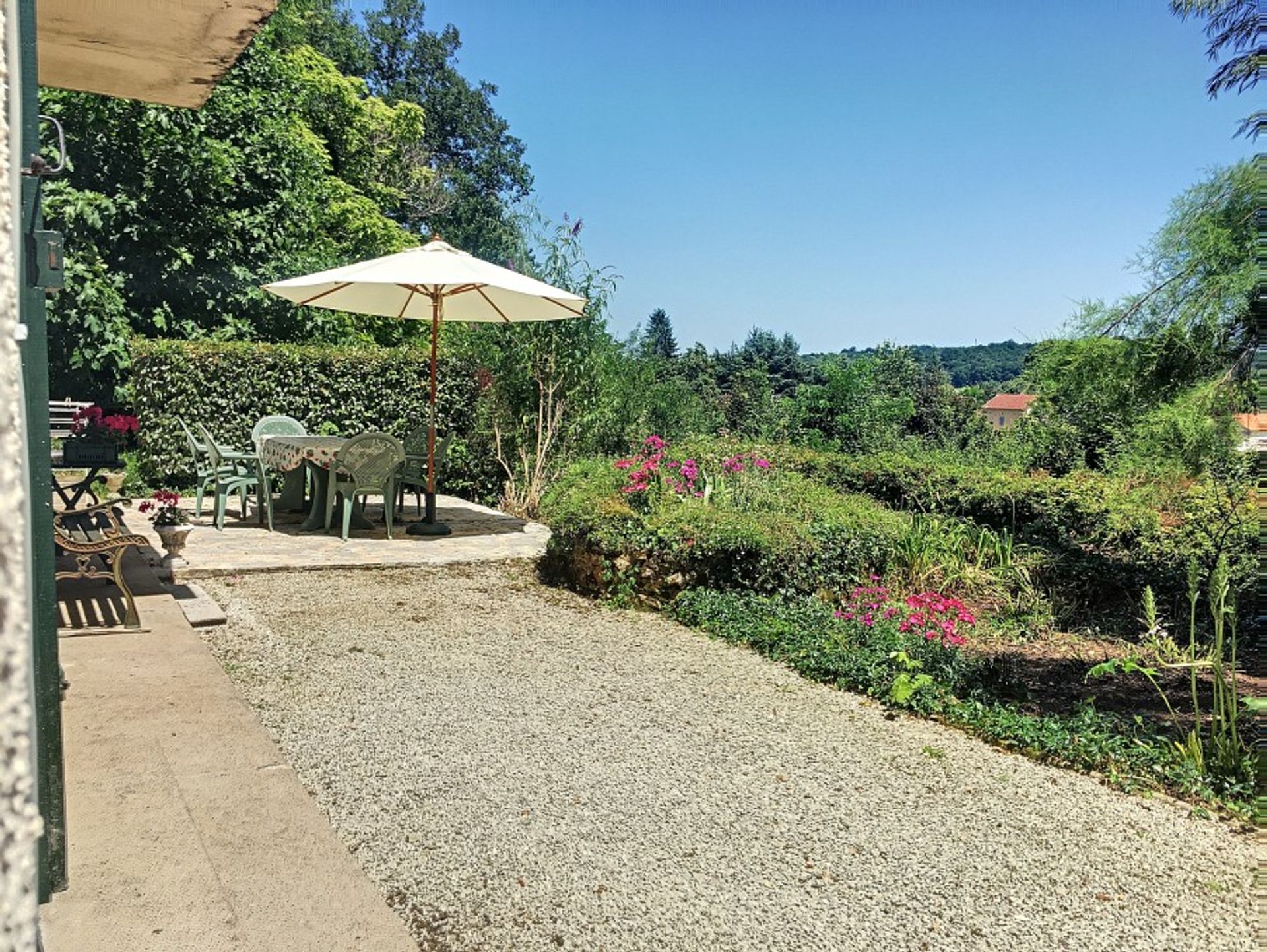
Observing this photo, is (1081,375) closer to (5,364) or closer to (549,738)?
(549,738)

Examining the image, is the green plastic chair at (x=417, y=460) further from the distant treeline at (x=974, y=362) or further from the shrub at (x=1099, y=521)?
the distant treeline at (x=974, y=362)

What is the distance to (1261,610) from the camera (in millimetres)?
4496

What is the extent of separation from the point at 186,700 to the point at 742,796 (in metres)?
2.32

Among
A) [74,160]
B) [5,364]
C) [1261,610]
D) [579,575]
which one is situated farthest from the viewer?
[74,160]

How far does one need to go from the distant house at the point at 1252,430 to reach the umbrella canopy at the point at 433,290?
211 inches

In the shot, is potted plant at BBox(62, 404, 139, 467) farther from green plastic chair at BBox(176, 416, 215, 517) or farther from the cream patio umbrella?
the cream patio umbrella

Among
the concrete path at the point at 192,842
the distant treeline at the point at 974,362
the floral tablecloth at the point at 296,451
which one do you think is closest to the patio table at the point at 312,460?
the floral tablecloth at the point at 296,451

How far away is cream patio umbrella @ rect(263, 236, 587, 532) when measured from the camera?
7.63 meters

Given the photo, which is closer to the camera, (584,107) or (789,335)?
(584,107)

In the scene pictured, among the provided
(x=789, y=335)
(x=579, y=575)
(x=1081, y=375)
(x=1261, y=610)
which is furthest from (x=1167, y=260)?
(x=789, y=335)

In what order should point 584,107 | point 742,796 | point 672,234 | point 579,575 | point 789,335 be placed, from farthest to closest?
point 789,335, point 672,234, point 584,107, point 579,575, point 742,796

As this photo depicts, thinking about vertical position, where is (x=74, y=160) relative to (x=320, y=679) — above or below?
above

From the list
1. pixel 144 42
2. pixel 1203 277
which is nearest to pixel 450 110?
pixel 144 42

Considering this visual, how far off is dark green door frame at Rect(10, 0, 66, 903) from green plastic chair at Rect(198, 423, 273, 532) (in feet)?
21.1
